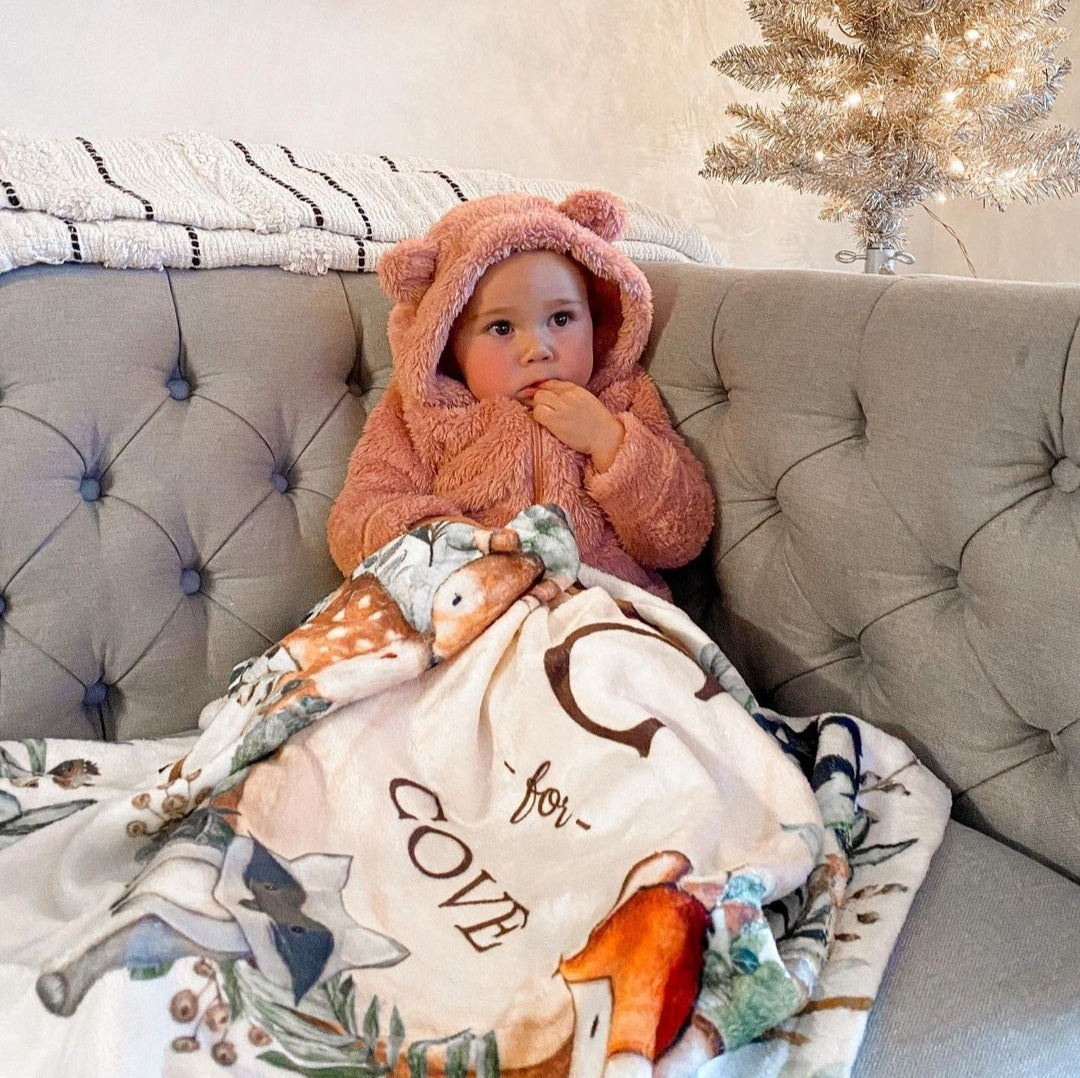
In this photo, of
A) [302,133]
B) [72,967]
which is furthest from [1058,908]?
[302,133]

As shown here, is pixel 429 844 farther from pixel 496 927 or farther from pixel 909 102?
pixel 909 102

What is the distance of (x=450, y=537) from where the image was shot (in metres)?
0.90

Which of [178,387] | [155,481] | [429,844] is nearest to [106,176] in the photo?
[178,387]

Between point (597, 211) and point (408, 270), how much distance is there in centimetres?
23

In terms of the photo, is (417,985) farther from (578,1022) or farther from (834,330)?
(834,330)

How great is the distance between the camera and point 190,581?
1.05 metres

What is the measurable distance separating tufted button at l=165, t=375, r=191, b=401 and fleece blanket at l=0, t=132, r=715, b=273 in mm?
128

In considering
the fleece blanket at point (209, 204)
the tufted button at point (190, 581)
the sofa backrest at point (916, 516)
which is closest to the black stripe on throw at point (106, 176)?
the fleece blanket at point (209, 204)

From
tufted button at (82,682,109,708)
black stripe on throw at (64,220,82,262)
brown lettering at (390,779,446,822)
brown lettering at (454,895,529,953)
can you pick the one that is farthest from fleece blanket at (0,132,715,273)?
brown lettering at (454,895,529,953)

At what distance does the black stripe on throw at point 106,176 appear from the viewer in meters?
1.05

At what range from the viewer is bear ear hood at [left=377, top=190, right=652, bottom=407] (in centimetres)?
100

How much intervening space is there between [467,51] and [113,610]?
1140mm

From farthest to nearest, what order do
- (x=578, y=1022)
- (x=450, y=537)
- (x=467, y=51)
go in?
(x=467, y=51), (x=450, y=537), (x=578, y=1022)

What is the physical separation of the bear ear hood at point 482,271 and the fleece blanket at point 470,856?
221 mm
